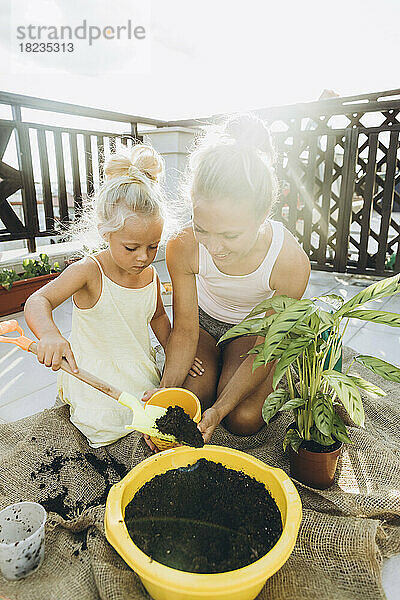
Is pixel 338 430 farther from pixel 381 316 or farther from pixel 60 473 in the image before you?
pixel 60 473

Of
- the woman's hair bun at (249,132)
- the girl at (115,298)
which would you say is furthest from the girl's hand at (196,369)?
the woman's hair bun at (249,132)

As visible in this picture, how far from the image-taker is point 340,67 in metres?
3.79

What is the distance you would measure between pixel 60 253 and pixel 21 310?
0.84 metres

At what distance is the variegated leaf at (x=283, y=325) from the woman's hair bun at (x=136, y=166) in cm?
78

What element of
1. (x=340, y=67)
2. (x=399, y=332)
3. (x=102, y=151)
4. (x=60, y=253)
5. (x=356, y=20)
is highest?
(x=356, y=20)

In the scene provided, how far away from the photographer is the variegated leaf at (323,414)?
3.41 ft

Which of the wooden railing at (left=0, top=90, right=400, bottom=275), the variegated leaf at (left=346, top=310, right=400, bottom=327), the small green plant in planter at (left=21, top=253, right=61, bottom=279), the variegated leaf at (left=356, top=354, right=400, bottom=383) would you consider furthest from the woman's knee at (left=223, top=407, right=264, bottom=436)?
the wooden railing at (left=0, top=90, right=400, bottom=275)

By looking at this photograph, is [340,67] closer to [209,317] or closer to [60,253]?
[60,253]

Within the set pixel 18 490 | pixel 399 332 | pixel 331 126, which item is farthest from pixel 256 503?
pixel 331 126

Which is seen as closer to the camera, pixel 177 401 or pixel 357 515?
pixel 357 515

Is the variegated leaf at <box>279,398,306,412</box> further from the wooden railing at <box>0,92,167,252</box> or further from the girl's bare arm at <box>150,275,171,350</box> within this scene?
the wooden railing at <box>0,92,167,252</box>

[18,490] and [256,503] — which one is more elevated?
[256,503]

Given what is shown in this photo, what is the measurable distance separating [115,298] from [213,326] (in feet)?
1.38

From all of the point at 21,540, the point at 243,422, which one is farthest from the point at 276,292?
the point at 21,540
